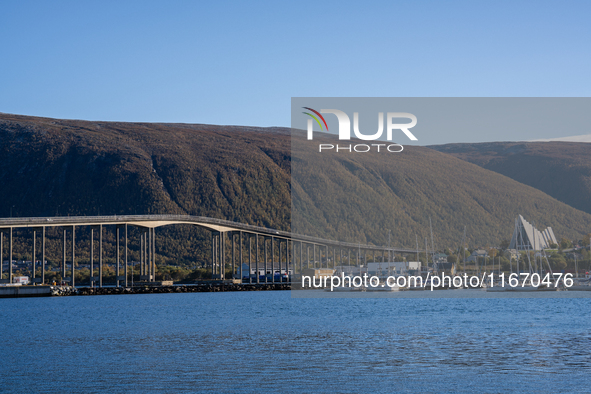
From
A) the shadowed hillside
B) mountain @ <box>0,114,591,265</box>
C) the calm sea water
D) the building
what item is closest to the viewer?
the calm sea water

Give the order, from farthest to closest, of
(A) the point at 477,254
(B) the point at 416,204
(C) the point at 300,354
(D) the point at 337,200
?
(D) the point at 337,200, (B) the point at 416,204, (A) the point at 477,254, (C) the point at 300,354

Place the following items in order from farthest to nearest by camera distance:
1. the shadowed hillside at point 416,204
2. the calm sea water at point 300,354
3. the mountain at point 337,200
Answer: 1. the mountain at point 337,200
2. the shadowed hillside at point 416,204
3. the calm sea water at point 300,354

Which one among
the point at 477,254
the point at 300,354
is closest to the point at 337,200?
the point at 477,254

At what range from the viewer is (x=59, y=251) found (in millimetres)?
166750

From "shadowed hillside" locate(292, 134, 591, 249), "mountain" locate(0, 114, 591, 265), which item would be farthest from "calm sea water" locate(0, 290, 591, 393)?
"mountain" locate(0, 114, 591, 265)

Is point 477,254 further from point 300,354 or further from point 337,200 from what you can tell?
point 300,354

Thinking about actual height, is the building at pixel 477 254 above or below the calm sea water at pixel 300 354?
above

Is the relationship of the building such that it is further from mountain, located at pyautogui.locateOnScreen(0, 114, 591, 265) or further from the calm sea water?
the calm sea water

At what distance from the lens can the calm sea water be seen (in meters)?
21.5

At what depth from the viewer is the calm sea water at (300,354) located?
21.5 metres

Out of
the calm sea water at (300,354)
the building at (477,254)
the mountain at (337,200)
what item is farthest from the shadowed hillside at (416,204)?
the calm sea water at (300,354)

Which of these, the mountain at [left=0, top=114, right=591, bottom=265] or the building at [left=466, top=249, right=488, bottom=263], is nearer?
the building at [left=466, top=249, right=488, bottom=263]

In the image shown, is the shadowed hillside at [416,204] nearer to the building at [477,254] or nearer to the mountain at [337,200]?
the mountain at [337,200]

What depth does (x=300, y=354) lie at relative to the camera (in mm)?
28406
